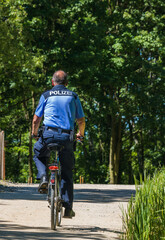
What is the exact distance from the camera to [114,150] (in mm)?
32281

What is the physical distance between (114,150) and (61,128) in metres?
25.7

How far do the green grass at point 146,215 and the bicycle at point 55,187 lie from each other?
87 centimetres

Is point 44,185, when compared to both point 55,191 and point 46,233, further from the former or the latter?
point 46,233

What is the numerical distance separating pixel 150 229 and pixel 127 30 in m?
21.4

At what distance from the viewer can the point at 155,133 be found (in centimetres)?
3300

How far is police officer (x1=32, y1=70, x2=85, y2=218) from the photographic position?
6730 mm

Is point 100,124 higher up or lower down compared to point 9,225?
higher up

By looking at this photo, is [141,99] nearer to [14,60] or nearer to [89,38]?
[89,38]

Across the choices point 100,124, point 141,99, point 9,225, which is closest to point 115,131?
point 100,124

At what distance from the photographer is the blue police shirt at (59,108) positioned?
678cm

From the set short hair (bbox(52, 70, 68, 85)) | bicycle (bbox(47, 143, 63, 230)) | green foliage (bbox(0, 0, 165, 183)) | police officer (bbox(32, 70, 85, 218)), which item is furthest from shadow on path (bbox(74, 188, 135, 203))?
green foliage (bbox(0, 0, 165, 183))

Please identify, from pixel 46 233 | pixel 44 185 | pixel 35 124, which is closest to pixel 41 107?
pixel 35 124

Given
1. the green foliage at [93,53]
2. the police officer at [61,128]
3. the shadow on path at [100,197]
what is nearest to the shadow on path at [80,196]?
the shadow on path at [100,197]

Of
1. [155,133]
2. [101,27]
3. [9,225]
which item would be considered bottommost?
[9,225]
